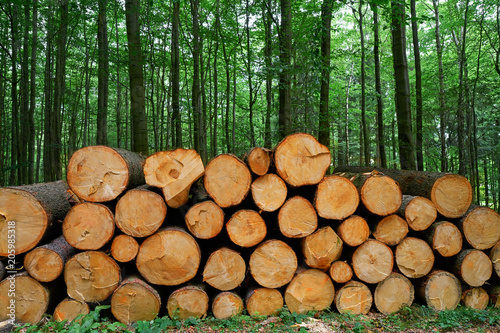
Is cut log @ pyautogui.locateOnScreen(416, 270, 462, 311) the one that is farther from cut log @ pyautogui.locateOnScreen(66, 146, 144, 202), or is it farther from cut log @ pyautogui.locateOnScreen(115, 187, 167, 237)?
cut log @ pyautogui.locateOnScreen(66, 146, 144, 202)

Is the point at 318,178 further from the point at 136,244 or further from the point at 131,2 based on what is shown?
the point at 131,2

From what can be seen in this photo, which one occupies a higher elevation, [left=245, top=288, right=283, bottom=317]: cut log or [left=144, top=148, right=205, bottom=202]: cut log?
[left=144, top=148, right=205, bottom=202]: cut log

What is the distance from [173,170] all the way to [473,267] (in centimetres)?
382

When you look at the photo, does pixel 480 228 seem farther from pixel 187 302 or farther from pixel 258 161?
pixel 187 302

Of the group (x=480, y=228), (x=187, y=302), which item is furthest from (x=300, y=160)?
(x=480, y=228)

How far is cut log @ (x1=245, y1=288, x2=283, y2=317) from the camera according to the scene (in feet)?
10.2

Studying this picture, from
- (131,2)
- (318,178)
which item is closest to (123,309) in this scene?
(318,178)

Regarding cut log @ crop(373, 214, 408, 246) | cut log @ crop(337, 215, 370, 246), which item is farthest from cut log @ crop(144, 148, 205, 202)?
cut log @ crop(373, 214, 408, 246)

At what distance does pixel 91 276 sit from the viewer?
2.91m

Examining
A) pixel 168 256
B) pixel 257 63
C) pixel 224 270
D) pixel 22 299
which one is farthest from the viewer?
pixel 257 63

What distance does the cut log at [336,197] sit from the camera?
10.3ft

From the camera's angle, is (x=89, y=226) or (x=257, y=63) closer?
(x=89, y=226)

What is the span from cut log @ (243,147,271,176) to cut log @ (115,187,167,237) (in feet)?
3.44

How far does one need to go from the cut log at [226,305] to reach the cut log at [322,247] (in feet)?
3.00
